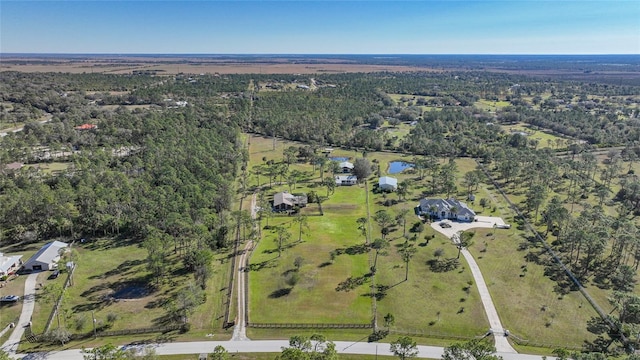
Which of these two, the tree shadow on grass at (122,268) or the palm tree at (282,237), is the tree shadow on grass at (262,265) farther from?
the tree shadow on grass at (122,268)

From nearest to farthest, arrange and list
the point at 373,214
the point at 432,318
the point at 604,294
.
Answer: the point at 432,318 < the point at 604,294 < the point at 373,214

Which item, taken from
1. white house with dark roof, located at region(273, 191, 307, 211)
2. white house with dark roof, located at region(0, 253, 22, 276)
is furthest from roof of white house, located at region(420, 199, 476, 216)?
white house with dark roof, located at region(0, 253, 22, 276)

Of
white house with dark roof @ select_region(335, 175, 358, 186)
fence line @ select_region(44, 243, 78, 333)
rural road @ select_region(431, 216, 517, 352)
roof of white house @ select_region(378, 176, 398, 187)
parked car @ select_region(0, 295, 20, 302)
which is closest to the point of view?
rural road @ select_region(431, 216, 517, 352)

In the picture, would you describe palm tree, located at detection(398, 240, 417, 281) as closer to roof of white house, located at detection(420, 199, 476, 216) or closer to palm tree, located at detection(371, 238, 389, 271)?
palm tree, located at detection(371, 238, 389, 271)

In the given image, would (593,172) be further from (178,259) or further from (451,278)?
(178,259)

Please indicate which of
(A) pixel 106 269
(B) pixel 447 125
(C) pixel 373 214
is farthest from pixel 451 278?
(B) pixel 447 125

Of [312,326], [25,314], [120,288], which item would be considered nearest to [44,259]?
[25,314]
